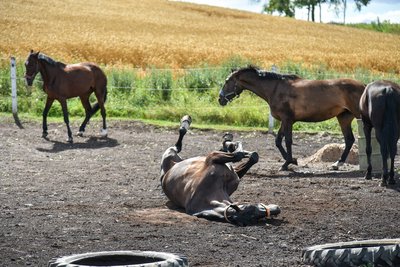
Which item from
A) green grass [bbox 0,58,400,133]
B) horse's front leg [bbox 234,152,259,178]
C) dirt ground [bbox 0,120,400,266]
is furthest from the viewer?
green grass [bbox 0,58,400,133]

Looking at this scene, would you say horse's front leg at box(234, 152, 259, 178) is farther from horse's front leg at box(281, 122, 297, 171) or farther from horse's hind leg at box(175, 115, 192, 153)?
horse's front leg at box(281, 122, 297, 171)

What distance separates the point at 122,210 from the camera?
1120 cm

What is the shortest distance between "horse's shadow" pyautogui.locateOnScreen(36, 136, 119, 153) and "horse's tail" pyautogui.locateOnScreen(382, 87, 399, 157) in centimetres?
786

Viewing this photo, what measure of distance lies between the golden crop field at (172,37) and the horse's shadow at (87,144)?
16.3 metres

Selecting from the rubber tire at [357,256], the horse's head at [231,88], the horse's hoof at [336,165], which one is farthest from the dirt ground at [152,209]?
the horse's head at [231,88]

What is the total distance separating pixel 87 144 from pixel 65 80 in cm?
213

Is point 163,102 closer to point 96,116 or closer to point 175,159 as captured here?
point 96,116

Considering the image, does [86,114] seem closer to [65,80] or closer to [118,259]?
[65,80]

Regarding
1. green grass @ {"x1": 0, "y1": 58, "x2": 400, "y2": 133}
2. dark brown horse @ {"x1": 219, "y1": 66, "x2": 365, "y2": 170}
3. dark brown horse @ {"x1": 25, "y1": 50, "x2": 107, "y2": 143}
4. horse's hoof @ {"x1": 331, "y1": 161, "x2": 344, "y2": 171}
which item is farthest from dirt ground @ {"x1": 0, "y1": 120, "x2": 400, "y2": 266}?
green grass @ {"x1": 0, "y1": 58, "x2": 400, "y2": 133}

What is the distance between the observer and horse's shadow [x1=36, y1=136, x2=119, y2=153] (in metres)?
19.4

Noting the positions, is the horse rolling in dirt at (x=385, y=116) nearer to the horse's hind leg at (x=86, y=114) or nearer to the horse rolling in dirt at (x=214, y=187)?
the horse rolling in dirt at (x=214, y=187)

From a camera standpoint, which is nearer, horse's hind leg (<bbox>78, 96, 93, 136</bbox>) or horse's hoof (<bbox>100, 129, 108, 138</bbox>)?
horse's hoof (<bbox>100, 129, 108, 138</bbox>)

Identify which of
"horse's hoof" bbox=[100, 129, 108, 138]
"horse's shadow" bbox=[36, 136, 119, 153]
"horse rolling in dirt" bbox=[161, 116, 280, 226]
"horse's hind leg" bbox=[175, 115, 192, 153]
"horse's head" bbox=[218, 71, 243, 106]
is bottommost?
"horse's shadow" bbox=[36, 136, 119, 153]

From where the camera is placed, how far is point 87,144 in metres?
20.5
